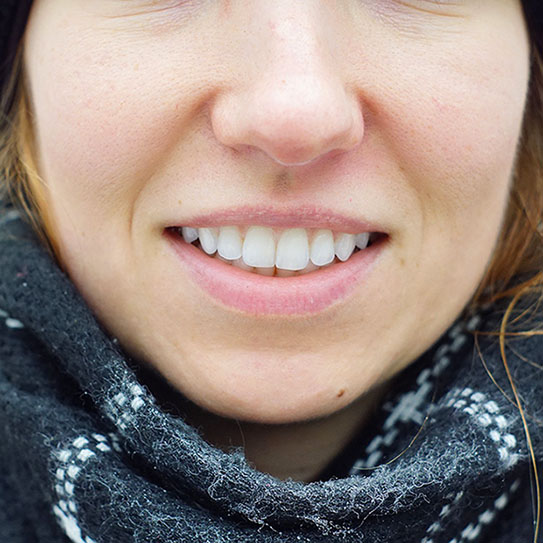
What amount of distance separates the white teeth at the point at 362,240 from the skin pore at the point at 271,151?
0.13 feet

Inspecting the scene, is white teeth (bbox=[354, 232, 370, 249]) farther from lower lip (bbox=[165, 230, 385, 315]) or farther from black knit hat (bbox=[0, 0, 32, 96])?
black knit hat (bbox=[0, 0, 32, 96])

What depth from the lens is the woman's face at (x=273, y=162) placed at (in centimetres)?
109

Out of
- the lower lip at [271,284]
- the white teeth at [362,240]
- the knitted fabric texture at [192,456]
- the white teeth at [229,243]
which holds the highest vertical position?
the white teeth at [229,243]

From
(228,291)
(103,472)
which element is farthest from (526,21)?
(103,472)

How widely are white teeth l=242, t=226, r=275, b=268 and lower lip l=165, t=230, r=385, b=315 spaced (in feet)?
0.07

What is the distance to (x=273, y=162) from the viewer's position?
3.59 feet

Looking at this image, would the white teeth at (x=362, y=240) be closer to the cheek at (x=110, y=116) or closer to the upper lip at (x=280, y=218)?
the upper lip at (x=280, y=218)

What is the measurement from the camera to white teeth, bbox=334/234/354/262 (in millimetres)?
1223

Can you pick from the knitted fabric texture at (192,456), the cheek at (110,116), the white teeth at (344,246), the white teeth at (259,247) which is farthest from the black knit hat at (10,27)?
the white teeth at (344,246)

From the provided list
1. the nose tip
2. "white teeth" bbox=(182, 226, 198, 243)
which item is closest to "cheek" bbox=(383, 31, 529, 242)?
the nose tip

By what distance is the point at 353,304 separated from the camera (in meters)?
1.21

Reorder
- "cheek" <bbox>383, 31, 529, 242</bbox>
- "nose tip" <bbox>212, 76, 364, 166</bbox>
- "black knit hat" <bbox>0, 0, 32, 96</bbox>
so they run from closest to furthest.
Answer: "nose tip" <bbox>212, 76, 364, 166</bbox> < "cheek" <bbox>383, 31, 529, 242</bbox> < "black knit hat" <bbox>0, 0, 32, 96</bbox>

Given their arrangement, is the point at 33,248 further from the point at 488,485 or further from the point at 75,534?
the point at 488,485

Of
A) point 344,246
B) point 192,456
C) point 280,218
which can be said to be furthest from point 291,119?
point 192,456
